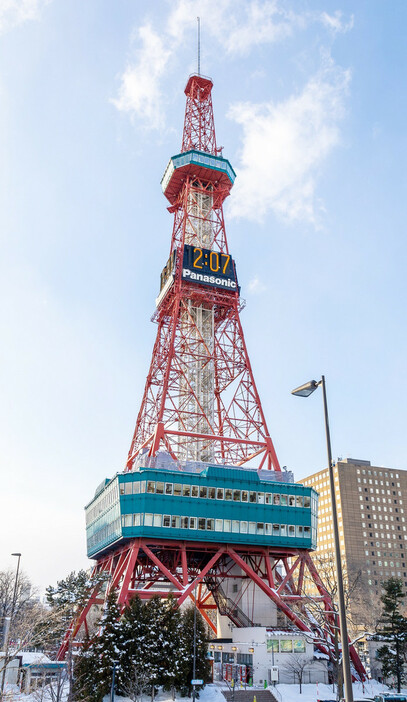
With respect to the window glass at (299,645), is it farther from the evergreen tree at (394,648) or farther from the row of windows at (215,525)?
the row of windows at (215,525)

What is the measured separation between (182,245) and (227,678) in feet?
197

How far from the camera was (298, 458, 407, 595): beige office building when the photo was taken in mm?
163500

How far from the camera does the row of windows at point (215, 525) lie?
69.0 m

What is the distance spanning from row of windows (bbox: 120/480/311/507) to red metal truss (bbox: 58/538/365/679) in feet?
18.7

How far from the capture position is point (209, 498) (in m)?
71.9

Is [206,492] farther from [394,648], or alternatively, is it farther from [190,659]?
[394,648]

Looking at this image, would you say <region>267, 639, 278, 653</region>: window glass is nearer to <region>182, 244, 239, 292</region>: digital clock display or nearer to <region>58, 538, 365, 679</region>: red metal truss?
<region>58, 538, 365, 679</region>: red metal truss

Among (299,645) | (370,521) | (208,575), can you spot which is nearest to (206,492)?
(208,575)

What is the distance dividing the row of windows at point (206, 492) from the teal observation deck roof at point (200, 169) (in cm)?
5321

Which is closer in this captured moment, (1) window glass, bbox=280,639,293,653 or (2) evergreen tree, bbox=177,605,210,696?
(2) evergreen tree, bbox=177,605,210,696

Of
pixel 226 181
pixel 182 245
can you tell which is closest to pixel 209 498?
pixel 182 245

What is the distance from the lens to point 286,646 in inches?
2554

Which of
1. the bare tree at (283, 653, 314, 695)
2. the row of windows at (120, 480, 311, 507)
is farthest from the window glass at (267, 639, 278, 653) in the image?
the row of windows at (120, 480, 311, 507)

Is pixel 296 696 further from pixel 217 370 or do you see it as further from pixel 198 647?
pixel 217 370
